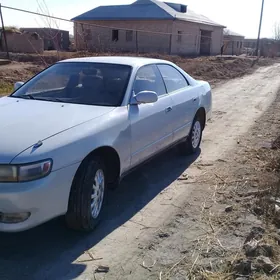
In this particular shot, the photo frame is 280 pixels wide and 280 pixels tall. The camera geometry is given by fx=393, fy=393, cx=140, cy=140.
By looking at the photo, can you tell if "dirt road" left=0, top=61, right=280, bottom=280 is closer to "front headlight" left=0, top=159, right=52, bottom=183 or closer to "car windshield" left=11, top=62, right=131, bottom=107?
"front headlight" left=0, top=159, right=52, bottom=183

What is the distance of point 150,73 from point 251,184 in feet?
6.34

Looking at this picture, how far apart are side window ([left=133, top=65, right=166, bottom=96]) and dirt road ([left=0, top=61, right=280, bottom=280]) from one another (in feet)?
3.91

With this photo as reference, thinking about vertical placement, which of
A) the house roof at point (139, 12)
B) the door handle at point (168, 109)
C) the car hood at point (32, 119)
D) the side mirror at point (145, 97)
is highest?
the house roof at point (139, 12)

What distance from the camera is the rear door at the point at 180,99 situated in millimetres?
5371

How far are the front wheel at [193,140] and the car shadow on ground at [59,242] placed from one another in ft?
4.55

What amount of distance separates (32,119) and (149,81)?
1.78 m

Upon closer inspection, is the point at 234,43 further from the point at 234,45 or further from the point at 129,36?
the point at 129,36

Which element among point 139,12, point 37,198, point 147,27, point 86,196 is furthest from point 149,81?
point 139,12

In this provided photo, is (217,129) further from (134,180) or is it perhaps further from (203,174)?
(134,180)

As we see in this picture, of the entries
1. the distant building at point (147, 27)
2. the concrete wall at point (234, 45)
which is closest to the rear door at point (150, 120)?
the distant building at point (147, 27)

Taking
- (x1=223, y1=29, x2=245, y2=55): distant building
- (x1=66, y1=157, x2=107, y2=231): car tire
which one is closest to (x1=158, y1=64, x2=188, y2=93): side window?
(x1=66, y1=157, x2=107, y2=231): car tire

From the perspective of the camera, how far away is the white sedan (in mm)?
3031

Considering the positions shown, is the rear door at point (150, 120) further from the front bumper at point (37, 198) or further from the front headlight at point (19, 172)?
the front headlight at point (19, 172)

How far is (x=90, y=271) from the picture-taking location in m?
3.11
